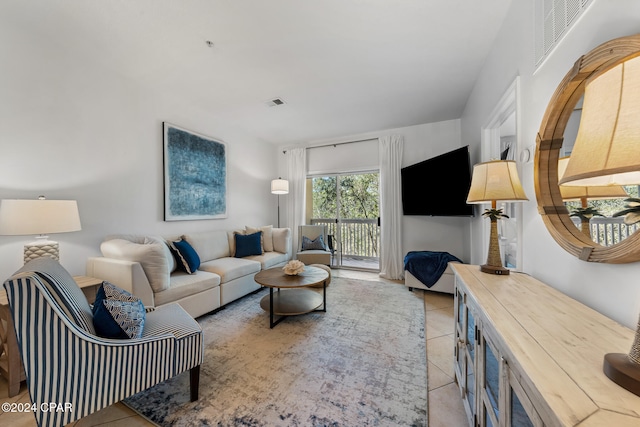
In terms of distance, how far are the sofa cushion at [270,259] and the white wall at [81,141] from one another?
102 cm

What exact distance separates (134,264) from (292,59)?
2.34 metres

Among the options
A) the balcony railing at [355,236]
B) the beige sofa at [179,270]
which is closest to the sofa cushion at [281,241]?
the beige sofa at [179,270]

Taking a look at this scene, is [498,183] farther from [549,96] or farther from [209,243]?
[209,243]

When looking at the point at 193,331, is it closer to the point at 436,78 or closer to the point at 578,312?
the point at 578,312

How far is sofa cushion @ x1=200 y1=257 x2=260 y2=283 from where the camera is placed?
9.62 ft

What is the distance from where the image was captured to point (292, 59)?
2.35 meters

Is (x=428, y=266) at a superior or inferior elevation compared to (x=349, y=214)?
inferior

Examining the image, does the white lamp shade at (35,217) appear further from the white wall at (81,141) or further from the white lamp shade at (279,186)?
the white lamp shade at (279,186)

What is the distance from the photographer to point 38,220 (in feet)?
5.81

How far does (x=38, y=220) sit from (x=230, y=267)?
1695 mm

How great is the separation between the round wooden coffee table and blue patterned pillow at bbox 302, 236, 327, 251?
1.39 meters

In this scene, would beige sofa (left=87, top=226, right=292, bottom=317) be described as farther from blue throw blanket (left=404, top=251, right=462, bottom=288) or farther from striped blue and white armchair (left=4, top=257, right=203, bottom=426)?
blue throw blanket (left=404, top=251, right=462, bottom=288)

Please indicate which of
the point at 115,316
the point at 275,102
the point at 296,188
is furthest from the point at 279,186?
the point at 115,316

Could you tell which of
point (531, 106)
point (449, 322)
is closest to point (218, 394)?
point (449, 322)
